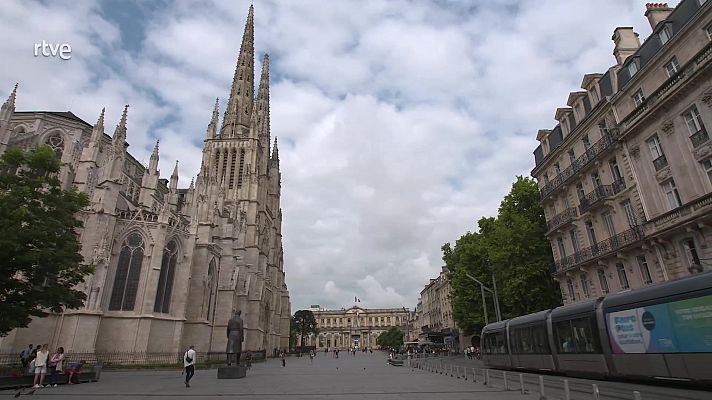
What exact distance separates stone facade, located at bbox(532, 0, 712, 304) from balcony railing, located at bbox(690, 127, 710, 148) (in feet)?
0.12

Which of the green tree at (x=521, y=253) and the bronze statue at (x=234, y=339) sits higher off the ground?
the green tree at (x=521, y=253)

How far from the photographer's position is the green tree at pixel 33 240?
14.0m

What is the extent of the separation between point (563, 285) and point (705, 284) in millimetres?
19323

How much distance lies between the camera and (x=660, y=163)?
1930 centimetres

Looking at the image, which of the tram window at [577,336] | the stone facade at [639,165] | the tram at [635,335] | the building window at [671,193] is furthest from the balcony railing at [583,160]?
the tram window at [577,336]

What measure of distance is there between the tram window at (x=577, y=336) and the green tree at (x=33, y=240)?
67.7 ft

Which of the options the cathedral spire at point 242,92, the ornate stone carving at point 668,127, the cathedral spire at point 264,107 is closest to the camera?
the ornate stone carving at point 668,127

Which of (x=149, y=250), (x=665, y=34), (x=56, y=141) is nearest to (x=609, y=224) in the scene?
(x=665, y=34)

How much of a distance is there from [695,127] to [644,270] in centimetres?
A: 764

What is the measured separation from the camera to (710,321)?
9812 mm

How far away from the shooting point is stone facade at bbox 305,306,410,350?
489ft

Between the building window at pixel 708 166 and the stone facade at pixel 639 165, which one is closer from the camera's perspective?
the building window at pixel 708 166

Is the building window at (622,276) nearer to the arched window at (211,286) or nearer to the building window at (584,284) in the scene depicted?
the building window at (584,284)

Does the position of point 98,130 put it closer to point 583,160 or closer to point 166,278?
point 166,278
